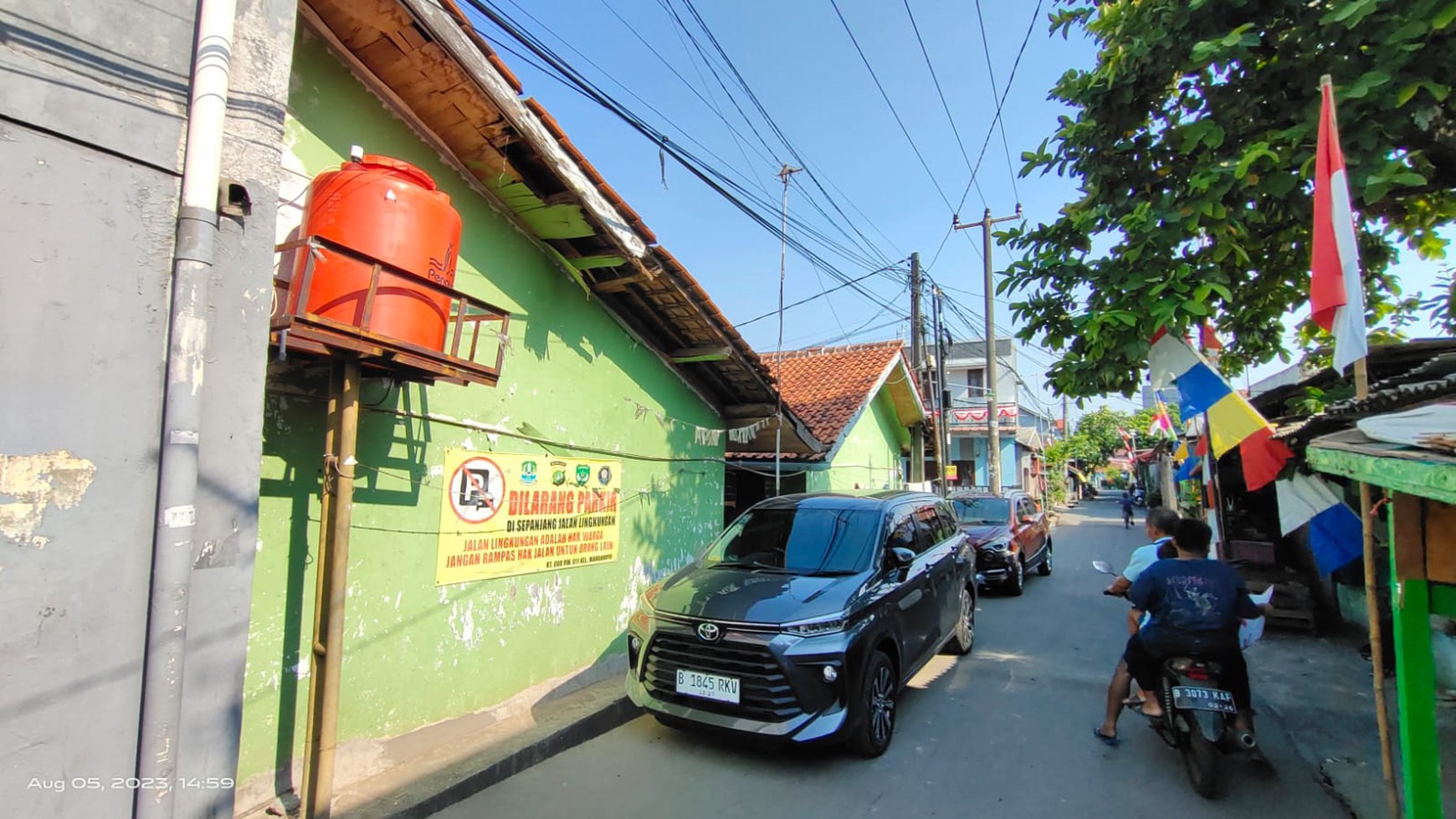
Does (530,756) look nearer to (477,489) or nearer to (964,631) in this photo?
(477,489)

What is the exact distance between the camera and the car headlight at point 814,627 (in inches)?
169

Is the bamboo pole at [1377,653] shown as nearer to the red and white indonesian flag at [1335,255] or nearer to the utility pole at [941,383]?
the red and white indonesian flag at [1335,255]

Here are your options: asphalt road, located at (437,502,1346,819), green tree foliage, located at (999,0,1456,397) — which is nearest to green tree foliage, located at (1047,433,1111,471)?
green tree foliage, located at (999,0,1456,397)

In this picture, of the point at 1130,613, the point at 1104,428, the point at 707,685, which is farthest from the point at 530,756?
the point at 1104,428

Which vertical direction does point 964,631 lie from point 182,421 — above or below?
below

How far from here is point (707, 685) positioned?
445 centimetres

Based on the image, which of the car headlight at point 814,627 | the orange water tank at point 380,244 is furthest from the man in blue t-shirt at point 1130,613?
the orange water tank at point 380,244

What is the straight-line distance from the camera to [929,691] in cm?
602

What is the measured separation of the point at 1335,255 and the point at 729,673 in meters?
4.51

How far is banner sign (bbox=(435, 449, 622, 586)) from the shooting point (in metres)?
4.69

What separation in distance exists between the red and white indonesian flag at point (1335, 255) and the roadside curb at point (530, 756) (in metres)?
5.46

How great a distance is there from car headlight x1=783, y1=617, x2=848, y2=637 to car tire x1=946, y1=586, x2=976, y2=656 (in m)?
3.05

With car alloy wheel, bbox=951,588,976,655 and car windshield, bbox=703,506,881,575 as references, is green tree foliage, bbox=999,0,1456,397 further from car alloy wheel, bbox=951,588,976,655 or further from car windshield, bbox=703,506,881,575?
car alloy wheel, bbox=951,588,976,655

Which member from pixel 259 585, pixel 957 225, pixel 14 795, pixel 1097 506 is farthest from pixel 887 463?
pixel 1097 506
